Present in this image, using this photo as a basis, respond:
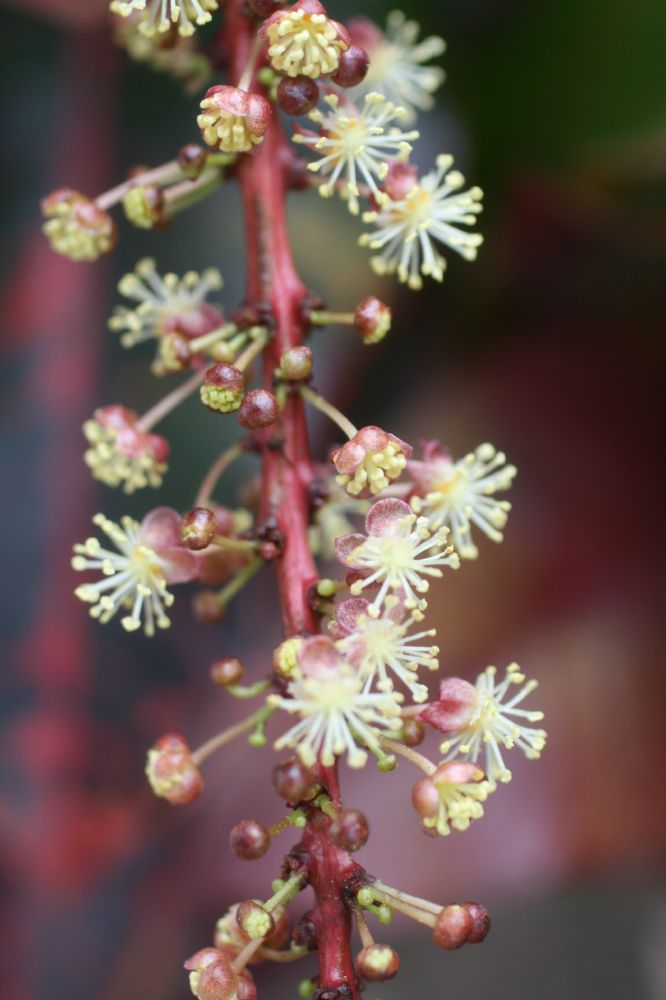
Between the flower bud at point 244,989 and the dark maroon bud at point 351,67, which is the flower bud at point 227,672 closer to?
the flower bud at point 244,989

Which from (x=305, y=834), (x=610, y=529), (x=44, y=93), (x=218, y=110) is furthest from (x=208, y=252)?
(x=305, y=834)

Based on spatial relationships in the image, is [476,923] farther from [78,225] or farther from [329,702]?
[78,225]

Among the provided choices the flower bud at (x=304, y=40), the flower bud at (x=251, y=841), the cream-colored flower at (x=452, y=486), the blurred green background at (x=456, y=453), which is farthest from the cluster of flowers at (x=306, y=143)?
the blurred green background at (x=456, y=453)

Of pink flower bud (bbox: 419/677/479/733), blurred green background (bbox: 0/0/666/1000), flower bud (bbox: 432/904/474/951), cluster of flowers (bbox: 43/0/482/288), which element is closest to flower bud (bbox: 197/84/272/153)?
cluster of flowers (bbox: 43/0/482/288)

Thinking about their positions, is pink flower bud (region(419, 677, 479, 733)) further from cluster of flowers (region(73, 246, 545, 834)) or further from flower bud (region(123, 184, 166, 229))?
flower bud (region(123, 184, 166, 229))

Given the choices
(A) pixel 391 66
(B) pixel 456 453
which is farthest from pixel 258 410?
(B) pixel 456 453

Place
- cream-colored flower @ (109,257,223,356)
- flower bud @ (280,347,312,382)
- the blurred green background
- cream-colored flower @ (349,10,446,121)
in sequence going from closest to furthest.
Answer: flower bud @ (280,347,312,382), cream-colored flower @ (109,257,223,356), cream-colored flower @ (349,10,446,121), the blurred green background
